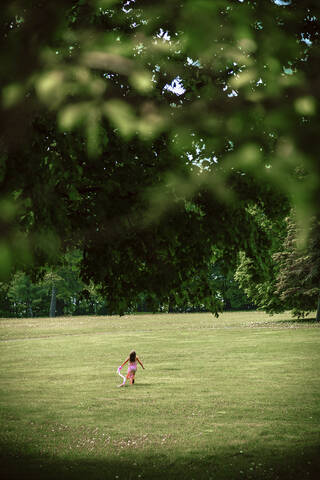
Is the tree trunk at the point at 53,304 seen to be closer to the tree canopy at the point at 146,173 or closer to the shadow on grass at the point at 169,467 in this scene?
the shadow on grass at the point at 169,467

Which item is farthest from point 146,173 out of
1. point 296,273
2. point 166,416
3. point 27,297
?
point 27,297

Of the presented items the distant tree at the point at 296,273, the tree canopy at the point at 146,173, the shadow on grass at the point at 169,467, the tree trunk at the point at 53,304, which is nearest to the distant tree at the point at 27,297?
the tree trunk at the point at 53,304

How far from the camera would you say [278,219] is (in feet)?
34.0

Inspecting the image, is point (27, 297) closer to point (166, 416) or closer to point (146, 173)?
point (166, 416)

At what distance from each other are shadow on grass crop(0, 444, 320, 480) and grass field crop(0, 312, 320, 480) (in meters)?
0.02

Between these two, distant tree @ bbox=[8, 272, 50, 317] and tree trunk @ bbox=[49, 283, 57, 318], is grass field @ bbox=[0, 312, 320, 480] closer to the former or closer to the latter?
tree trunk @ bbox=[49, 283, 57, 318]

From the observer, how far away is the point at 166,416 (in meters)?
13.0

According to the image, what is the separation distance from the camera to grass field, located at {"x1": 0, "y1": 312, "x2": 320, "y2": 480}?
30.6 feet

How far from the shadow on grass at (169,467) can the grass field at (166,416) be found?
0.02m

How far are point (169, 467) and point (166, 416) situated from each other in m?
3.84

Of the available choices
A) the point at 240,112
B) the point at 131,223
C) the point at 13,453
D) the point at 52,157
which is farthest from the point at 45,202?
the point at 13,453

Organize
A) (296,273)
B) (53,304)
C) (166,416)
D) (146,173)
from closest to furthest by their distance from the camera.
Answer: (146,173)
(166,416)
(296,273)
(53,304)

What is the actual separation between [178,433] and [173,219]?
5.64 metres

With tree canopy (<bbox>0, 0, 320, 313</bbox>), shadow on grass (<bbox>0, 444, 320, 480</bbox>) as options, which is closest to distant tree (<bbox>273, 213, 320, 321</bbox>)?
shadow on grass (<bbox>0, 444, 320, 480</bbox>)
